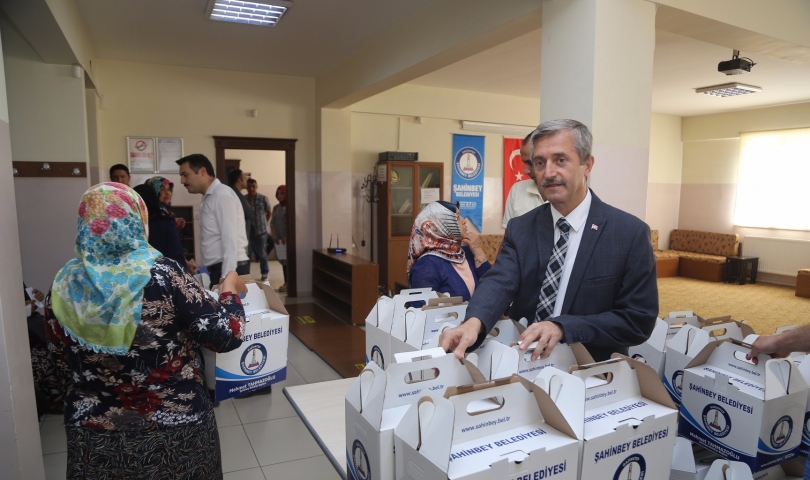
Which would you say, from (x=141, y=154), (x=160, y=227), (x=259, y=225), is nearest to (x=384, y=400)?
(x=160, y=227)

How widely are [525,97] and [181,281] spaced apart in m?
8.34

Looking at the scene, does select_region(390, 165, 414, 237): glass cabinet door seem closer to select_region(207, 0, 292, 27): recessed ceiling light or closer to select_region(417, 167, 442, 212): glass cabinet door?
select_region(417, 167, 442, 212): glass cabinet door

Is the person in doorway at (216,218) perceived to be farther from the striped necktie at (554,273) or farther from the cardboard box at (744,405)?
the cardboard box at (744,405)

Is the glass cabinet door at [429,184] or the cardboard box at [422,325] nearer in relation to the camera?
the cardboard box at [422,325]

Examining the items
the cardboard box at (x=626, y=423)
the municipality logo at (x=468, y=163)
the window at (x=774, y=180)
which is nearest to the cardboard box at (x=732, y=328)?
the cardboard box at (x=626, y=423)

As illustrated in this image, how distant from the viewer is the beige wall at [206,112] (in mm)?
6426

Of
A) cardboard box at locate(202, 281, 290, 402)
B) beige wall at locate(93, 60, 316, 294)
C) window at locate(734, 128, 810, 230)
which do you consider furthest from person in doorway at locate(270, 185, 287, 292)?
window at locate(734, 128, 810, 230)

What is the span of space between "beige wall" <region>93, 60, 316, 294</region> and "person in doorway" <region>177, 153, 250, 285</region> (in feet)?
9.55

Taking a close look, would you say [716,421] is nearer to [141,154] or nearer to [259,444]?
[259,444]

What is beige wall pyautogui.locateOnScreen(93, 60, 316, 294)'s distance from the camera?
6.43 meters

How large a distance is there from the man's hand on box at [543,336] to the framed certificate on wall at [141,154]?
653 cm

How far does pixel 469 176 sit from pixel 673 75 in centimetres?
333

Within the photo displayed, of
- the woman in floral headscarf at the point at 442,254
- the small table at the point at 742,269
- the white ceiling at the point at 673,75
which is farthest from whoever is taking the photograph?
the small table at the point at 742,269

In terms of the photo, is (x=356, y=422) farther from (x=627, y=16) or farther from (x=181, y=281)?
(x=627, y=16)
